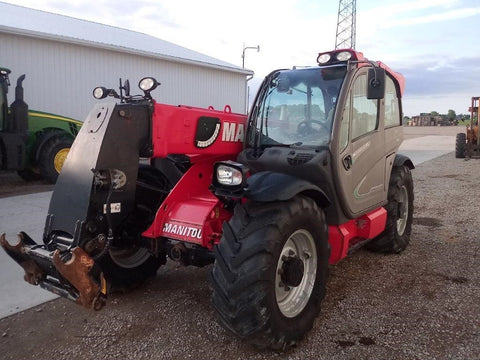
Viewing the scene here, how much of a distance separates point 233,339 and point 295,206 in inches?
44.4

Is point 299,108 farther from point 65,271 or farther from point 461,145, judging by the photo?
point 461,145

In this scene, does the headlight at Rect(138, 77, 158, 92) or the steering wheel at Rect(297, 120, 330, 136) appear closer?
the headlight at Rect(138, 77, 158, 92)

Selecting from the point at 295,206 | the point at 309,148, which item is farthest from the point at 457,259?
the point at 295,206

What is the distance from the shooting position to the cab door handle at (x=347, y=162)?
369cm

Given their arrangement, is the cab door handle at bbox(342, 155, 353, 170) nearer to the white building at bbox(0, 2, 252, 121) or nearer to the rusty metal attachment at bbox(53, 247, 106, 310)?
the rusty metal attachment at bbox(53, 247, 106, 310)

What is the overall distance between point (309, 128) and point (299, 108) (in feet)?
0.79

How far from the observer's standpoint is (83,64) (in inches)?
509

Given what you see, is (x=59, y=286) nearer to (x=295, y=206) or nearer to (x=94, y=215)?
(x=94, y=215)

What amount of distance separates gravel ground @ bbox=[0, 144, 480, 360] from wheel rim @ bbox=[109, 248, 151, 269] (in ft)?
1.10

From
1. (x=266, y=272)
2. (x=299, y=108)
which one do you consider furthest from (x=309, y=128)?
(x=266, y=272)

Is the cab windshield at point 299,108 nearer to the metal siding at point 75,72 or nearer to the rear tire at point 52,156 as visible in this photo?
the rear tire at point 52,156

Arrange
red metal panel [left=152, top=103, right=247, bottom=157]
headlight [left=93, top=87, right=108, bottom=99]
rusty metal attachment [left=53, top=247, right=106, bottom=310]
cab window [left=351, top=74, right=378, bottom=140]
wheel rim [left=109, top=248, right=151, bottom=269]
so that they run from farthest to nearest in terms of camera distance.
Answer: cab window [left=351, top=74, right=378, bottom=140], wheel rim [left=109, top=248, right=151, bottom=269], headlight [left=93, top=87, right=108, bottom=99], red metal panel [left=152, top=103, right=247, bottom=157], rusty metal attachment [left=53, top=247, right=106, bottom=310]

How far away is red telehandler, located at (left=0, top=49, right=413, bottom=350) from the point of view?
9.08 ft

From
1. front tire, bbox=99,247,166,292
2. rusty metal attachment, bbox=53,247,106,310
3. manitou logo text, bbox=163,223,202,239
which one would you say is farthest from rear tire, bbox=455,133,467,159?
rusty metal attachment, bbox=53,247,106,310
